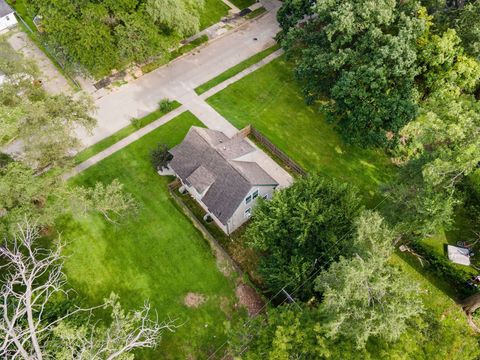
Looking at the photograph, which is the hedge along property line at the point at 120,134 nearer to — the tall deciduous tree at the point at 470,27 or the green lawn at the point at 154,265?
the green lawn at the point at 154,265

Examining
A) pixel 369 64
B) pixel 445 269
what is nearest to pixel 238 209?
pixel 369 64

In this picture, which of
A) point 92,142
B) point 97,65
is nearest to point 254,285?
point 92,142

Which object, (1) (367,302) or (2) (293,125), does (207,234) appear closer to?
(2) (293,125)

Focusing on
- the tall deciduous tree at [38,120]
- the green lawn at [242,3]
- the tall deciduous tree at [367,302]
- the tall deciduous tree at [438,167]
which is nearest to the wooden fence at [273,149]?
the tall deciduous tree at [438,167]

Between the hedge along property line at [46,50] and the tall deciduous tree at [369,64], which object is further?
the hedge along property line at [46,50]

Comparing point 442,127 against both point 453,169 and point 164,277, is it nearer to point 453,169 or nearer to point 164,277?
point 453,169

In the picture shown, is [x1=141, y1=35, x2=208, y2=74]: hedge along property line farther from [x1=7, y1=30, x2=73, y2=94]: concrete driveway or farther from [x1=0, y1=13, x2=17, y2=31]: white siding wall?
[x1=0, y1=13, x2=17, y2=31]: white siding wall
